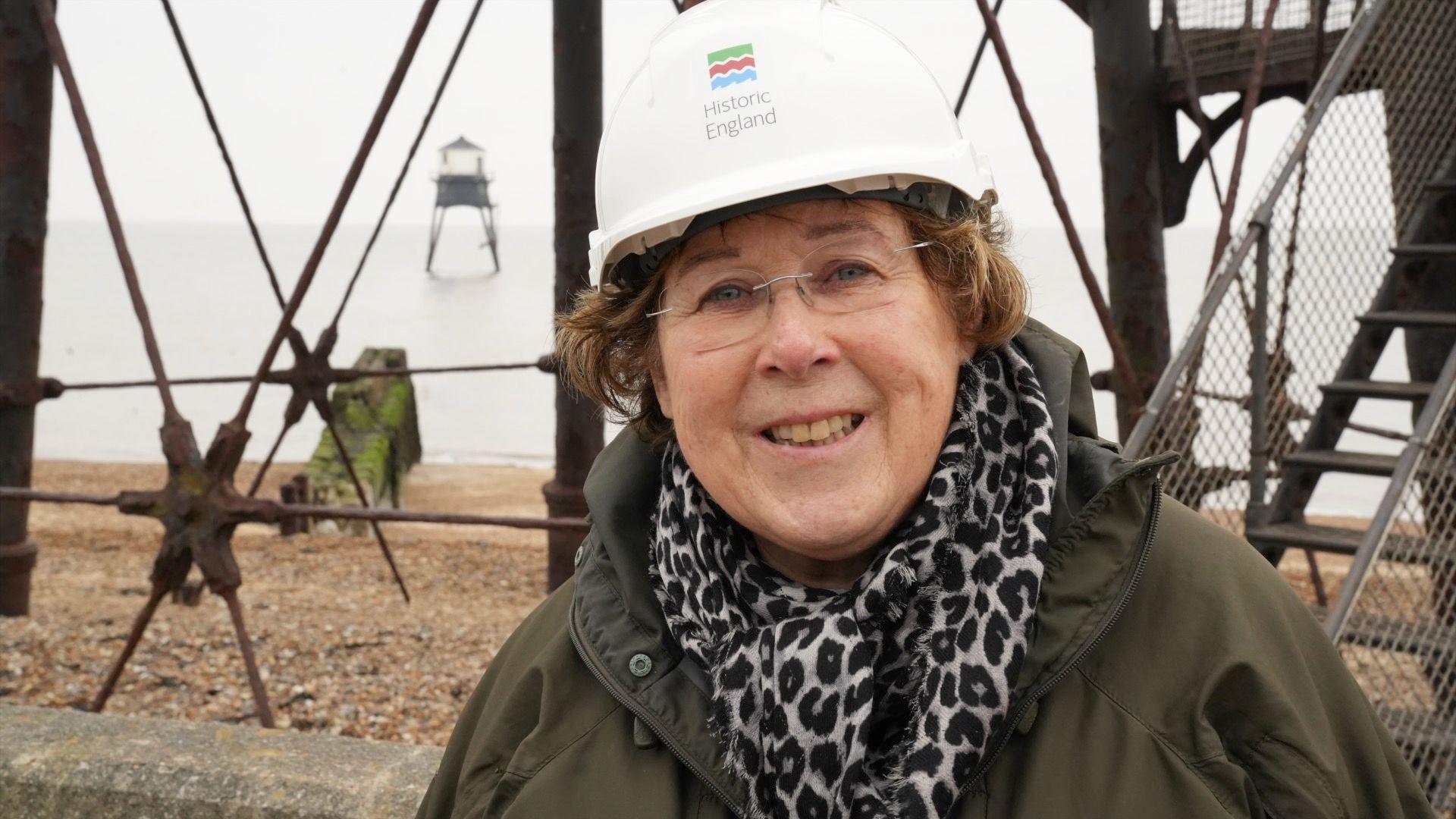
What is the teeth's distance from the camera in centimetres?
192

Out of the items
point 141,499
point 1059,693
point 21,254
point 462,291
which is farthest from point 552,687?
point 462,291

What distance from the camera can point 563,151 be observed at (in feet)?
20.0

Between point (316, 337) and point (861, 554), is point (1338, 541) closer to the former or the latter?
point (861, 554)

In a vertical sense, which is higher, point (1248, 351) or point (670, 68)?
point (670, 68)

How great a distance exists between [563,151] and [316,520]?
647cm

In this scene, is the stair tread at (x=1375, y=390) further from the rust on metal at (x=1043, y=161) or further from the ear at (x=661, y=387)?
the ear at (x=661, y=387)

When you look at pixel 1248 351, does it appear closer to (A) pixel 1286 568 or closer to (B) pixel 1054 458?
(B) pixel 1054 458

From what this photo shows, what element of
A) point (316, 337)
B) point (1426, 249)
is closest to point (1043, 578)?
point (1426, 249)

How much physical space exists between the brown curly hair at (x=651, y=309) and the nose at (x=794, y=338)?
0.55ft

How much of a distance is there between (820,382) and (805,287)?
0.13 metres

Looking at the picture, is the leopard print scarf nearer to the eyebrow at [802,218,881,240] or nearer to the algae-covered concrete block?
the eyebrow at [802,218,881,240]

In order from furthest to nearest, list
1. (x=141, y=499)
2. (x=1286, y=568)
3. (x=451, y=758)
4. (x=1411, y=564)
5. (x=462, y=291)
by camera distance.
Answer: (x=462, y=291)
(x=1286, y=568)
(x=141, y=499)
(x=1411, y=564)
(x=451, y=758)

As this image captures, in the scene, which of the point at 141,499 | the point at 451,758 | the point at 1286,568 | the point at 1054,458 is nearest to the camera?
the point at 1054,458

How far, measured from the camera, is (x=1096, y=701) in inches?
67.0
